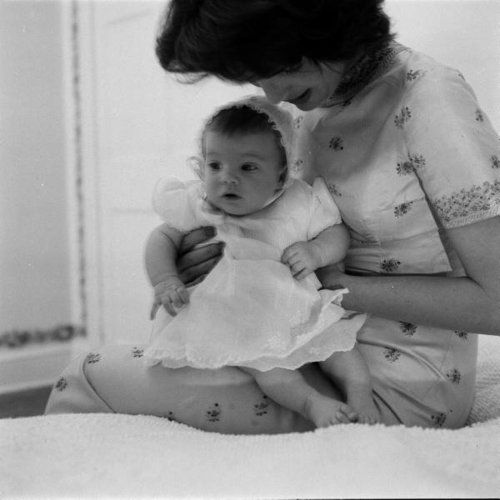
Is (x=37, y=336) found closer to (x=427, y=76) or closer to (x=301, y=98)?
(x=301, y=98)

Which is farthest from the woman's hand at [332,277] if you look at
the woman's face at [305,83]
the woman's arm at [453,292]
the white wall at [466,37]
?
the white wall at [466,37]

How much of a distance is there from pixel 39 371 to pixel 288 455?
84.0 inches

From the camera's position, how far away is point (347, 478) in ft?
2.05

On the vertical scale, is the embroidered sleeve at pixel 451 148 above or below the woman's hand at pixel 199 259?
above

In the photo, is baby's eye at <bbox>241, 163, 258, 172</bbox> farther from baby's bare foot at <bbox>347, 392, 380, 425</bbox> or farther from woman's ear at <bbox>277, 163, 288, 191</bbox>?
baby's bare foot at <bbox>347, 392, 380, 425</bbox>

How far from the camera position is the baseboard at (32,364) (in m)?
2.55

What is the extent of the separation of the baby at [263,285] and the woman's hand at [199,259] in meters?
0.03

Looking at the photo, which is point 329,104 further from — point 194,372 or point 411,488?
point 411,488

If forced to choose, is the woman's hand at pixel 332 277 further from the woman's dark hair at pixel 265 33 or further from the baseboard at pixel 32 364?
the baseboard at pixel 32 364

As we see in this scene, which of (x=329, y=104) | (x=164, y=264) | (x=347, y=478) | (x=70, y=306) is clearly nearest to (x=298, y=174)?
(x=329, y=104)

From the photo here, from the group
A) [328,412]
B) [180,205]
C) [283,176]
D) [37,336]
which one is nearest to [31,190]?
[37,336]

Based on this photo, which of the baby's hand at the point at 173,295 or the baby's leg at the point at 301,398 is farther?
the baby's hand at the point at 173,295

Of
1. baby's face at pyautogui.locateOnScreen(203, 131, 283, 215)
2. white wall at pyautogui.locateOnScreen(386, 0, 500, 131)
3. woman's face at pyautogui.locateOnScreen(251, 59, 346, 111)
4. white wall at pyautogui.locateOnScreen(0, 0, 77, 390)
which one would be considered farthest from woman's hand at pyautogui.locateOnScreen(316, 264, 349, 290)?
white wall at pyautogui.locateOnScreen(0, 0, 77, 390)

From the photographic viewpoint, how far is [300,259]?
948 mm
